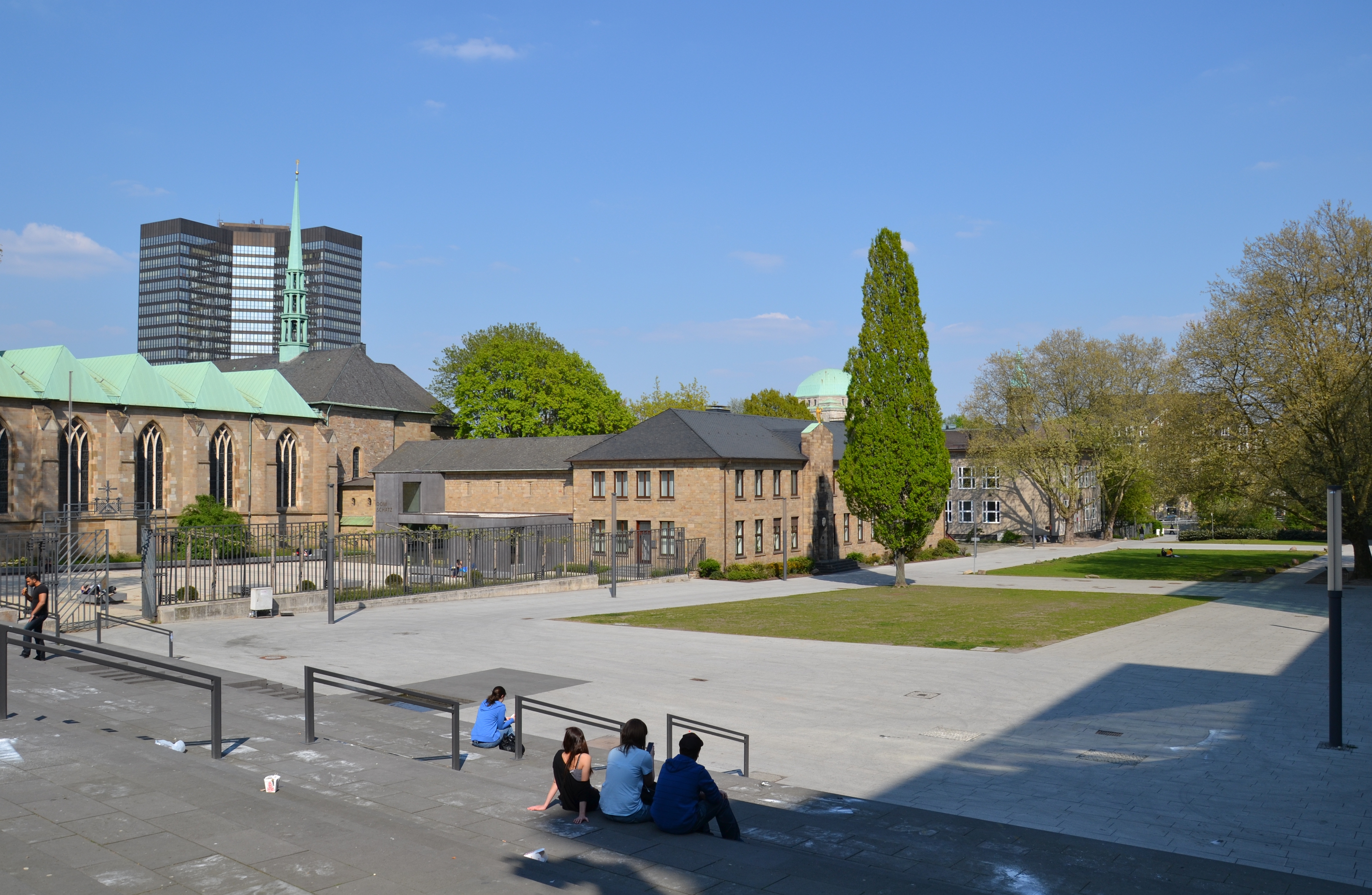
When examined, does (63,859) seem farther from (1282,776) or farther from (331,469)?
(331,469)

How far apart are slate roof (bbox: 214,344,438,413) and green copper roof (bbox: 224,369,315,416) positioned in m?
2.45

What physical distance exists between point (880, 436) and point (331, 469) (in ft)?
149

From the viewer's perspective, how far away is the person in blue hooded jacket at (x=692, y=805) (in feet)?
27.0

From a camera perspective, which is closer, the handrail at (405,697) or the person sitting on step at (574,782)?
the person sitting on step at (574,782)

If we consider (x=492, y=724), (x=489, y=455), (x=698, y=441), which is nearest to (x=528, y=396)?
(x=489, y=455)

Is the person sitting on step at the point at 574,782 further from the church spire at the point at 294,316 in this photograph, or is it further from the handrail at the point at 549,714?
the church spire at the point at 294,316

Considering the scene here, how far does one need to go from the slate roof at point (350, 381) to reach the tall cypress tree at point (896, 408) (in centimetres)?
4603

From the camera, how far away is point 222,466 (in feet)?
214

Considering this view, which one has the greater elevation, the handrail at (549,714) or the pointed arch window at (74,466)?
the pointed arch window at (74,466)

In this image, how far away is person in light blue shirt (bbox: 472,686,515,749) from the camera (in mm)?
12539

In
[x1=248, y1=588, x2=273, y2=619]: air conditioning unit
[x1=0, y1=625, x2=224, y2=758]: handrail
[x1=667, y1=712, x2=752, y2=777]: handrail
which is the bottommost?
[x1=248, y1=588, x2=273, y2=619]: air conditioning unit

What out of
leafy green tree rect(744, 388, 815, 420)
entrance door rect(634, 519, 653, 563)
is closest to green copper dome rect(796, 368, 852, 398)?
leafy green tree rect(744, 388, 815, 420)

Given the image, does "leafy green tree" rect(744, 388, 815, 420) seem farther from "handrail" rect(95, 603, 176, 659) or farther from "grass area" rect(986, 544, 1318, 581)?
"handrail" rect(95, 603, 176, 659)

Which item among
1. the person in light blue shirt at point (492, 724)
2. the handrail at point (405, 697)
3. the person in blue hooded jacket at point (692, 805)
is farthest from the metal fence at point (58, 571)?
the person in blue hooded jacket at point (692, 805)
